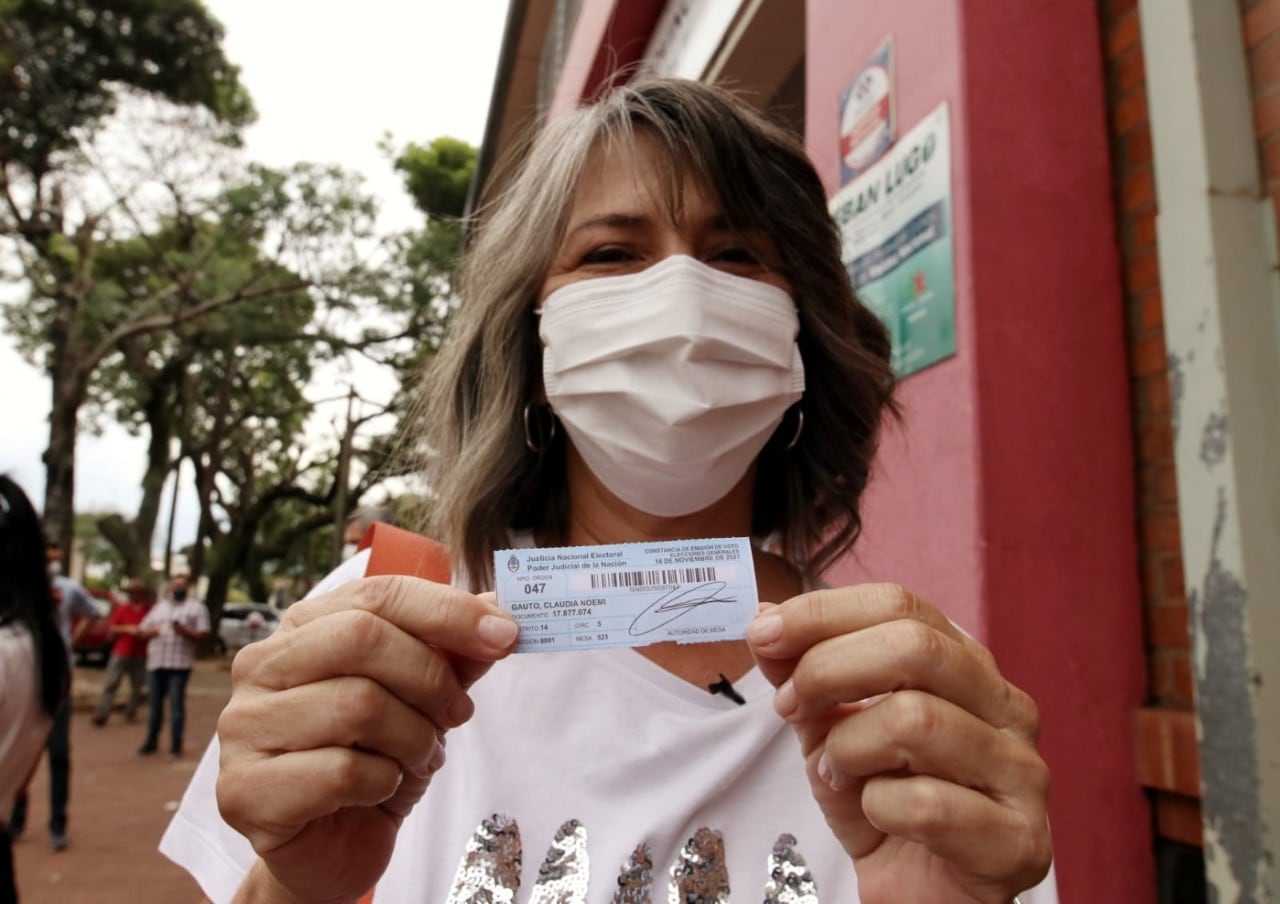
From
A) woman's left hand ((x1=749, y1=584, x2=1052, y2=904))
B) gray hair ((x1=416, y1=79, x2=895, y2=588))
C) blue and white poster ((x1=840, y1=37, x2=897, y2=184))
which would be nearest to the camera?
woman's left hand ((x1=749, y1=584, x2=1052, y2=904))

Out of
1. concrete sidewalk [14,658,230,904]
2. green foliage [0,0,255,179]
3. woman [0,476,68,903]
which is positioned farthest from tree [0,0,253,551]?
woman [0,476,68,903]

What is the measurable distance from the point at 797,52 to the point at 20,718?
435 cm

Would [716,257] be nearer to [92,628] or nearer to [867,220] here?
[867,220]

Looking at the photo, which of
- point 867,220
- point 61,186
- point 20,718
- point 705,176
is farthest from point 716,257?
point 61,186

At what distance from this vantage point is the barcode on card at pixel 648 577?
3.21ft

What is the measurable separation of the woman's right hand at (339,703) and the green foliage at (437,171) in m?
20.8

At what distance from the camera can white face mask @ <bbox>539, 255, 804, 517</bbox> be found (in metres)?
1.34

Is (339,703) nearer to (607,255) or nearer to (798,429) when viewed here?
(607,255)

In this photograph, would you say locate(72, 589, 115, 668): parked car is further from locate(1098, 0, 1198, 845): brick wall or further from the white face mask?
locate(1098, 0, 1198, 845): brick wall

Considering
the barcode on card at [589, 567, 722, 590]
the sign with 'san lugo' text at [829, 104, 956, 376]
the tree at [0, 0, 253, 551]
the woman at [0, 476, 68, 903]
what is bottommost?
the woman at [0, 476, 68, 903]

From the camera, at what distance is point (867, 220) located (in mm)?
2475

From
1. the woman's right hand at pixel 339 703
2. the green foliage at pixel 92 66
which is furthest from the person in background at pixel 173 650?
the green foliage at pixel 92 66

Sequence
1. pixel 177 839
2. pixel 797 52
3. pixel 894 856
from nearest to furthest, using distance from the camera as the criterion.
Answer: pixel 894 856
pixel 177 839
pixel 797 52

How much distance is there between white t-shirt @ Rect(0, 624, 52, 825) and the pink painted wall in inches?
121
